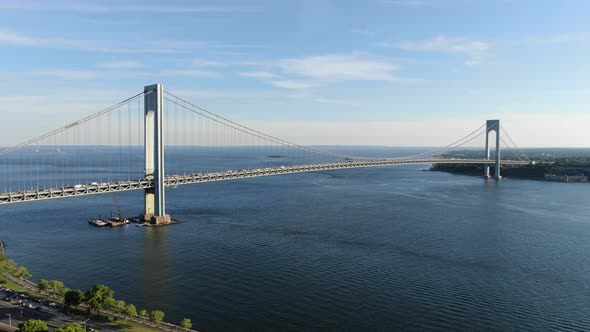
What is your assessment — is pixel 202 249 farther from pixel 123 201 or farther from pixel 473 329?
pixel 123 201

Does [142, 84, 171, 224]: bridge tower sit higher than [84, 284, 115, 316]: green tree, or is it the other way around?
[142, 84, 171, 224]: bridge tower

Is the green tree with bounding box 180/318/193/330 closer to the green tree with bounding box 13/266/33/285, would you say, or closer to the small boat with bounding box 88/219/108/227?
the green tree with bounding box 13/266/33/285

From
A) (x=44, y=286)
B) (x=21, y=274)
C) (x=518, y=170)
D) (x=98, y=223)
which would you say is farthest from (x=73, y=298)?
(x=518, y=170)

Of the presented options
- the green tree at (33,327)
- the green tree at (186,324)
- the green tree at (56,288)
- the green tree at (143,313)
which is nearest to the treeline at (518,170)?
the green tree at (186,324)

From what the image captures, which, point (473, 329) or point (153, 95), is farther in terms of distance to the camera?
point (153, 95)

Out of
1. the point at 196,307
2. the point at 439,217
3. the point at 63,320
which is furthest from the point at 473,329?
the point at 439,217

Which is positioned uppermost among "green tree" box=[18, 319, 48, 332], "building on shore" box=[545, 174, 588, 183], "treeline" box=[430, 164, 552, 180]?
"treeline" box=[430, 164, 552, 180]

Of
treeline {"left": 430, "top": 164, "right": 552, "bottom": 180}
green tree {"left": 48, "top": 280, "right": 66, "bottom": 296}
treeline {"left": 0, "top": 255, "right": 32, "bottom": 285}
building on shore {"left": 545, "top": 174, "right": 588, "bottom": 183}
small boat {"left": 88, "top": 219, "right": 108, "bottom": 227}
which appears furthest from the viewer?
treeline {"left": 430, "top": 164, "right": 552, "bottom": 180}

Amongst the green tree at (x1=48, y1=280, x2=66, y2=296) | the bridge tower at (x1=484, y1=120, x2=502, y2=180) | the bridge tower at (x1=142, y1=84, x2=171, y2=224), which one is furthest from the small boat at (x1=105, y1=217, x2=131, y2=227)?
the bridge tower at (x1=484, y1=120, x2=502, y2=180)
